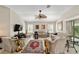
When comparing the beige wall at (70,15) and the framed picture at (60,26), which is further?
the framed picture at (60,26)

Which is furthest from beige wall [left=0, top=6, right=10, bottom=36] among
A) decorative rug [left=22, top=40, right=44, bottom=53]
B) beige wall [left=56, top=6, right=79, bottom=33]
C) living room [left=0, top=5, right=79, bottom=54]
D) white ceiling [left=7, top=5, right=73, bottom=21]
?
beige wall [left=56, top=6, right=79, bottom=33]

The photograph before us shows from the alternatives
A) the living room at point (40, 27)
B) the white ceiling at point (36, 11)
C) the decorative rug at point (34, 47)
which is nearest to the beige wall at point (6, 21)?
the living room at point (40, 27)

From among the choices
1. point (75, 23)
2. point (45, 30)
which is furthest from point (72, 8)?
point (45, 30)

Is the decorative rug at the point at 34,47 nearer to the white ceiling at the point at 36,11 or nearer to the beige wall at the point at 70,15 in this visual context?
the white ceiling at the point at 36,11

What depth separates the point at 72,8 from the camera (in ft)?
8.22

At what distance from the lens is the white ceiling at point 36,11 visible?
2.52 m

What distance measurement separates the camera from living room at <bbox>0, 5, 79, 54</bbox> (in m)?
2.54

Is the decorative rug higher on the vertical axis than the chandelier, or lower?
lower

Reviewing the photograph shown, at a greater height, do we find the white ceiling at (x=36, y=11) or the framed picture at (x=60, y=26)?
the white ceiling at (x=36, y=11)

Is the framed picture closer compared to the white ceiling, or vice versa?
the white ceiling

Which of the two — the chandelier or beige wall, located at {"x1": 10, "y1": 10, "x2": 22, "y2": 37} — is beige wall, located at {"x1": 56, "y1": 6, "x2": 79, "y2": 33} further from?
beige wall, located at {"x1": 10, "y1": 10, "x2": 22, "y2": 37}

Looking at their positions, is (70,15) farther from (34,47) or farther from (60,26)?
(34,47)

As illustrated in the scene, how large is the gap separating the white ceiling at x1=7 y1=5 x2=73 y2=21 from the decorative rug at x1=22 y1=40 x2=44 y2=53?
18.9 inches
